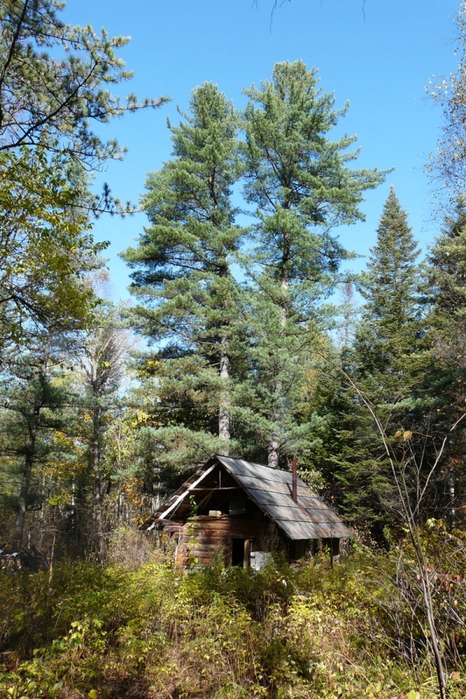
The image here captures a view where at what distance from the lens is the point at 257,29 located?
2852 mm

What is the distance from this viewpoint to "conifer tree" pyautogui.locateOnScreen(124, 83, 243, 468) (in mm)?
17969

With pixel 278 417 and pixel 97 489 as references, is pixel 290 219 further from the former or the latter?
pixel 97 489

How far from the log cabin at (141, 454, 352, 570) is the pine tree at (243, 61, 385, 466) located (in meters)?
4.44

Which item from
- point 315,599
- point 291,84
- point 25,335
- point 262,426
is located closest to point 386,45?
point 315,599

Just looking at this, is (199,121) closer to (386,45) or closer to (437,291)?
(437,291)

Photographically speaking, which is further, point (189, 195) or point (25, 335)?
point (189, 195)

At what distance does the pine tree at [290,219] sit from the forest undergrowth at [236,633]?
9088 mm

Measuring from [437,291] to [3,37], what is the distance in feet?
68.7

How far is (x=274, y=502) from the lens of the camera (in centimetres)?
1077

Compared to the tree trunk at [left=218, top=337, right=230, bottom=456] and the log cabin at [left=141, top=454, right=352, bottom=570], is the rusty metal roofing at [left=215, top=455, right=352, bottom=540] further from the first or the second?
the tree trunk at [left=218, top=337, right=230, bottom=456]

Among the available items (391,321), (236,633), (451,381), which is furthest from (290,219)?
(236,633)

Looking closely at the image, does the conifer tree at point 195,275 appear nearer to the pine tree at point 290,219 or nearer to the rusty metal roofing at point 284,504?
the pine tree at point 290,219

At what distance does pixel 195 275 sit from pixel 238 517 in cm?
1043

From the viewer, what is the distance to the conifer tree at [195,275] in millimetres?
17969
